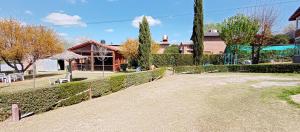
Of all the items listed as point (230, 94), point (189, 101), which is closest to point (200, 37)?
point (230, 94)

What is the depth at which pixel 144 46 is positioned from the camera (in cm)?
2164

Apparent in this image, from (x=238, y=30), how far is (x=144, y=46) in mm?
15533

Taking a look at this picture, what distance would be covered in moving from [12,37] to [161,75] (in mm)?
14018

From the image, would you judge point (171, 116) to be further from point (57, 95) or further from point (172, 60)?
point (172, 60)

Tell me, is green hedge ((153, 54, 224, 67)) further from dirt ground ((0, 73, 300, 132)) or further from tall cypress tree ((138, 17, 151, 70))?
dirt ground ((0, 73, 300, 132))

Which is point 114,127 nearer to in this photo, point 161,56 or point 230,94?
point 230,94

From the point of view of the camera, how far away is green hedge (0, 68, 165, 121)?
23.4ft

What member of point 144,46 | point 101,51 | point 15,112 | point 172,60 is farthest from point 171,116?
point 172,60

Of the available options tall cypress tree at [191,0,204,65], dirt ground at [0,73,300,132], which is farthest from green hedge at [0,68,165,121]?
tall cypress tree at [191,0,204,65]

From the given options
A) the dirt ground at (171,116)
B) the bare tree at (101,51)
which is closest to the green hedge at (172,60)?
the bare tree at (101,51)

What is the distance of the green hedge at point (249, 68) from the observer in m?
21.5

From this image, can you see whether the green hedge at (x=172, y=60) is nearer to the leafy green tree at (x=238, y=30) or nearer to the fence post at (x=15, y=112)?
the leafy green tree at (x=238, y=30)

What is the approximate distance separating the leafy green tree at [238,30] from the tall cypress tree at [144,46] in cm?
1443

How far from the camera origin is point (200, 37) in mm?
25562
